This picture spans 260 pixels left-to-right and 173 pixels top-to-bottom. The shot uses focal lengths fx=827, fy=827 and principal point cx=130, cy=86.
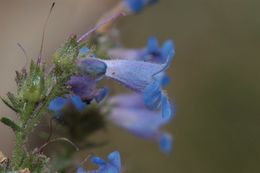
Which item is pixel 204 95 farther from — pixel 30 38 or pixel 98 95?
pixel 98 95

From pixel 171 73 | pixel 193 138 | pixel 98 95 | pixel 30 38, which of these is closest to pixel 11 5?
pixel 30 38


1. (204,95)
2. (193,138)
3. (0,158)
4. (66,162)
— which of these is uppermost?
(204,95)

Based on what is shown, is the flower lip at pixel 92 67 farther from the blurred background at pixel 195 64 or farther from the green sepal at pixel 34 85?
the blurred background at pixel 195 64

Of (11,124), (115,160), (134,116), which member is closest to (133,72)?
(115,160)

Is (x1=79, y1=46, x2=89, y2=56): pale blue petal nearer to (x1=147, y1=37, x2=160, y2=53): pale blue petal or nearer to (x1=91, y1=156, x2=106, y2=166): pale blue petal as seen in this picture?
(x1=91, y1=156, x2=106, y2=166): pale blue petal

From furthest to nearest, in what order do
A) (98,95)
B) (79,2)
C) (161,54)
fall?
(79,2), (161,54), (98,95)

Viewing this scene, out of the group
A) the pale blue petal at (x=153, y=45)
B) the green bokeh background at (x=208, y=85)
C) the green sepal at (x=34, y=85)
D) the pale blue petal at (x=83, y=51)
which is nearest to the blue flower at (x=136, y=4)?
the pale blue petal at (x=153, y=45)
